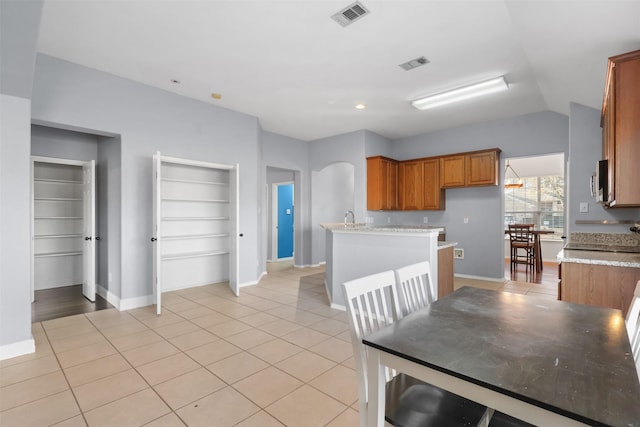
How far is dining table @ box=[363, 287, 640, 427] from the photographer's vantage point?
2.65 ft

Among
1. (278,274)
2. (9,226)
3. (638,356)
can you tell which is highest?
(9,226)

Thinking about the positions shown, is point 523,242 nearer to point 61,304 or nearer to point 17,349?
point 17,349

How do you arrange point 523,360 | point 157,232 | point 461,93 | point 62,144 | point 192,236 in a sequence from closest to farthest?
point 523,360 < point 157,232 < point 461,93 < point 62,144 < point 192,236

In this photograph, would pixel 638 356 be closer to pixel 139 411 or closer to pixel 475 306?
pixel 475 306

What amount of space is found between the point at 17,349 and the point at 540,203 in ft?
32.6

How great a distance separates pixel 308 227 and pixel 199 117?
3.39 metres

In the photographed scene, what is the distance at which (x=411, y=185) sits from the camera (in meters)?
6.33

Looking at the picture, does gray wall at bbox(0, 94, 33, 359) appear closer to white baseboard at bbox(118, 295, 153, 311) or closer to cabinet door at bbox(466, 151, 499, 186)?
white baseboard at bbox(118, 295, 153, 311)

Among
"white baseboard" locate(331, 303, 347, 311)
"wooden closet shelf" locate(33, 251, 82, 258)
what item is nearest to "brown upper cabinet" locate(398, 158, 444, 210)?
"white baseboard" locate(331, 303, 347, 311)

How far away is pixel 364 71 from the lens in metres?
3.65

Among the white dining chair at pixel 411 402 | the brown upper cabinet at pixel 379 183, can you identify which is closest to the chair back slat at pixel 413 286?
the white dining chair at pixel 411 402

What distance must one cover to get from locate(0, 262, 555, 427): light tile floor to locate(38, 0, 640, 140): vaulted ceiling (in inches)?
115

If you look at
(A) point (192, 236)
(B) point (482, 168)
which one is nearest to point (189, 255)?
(A) point (192, 236)

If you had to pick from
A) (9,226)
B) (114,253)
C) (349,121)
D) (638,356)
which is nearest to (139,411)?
(9,226)
